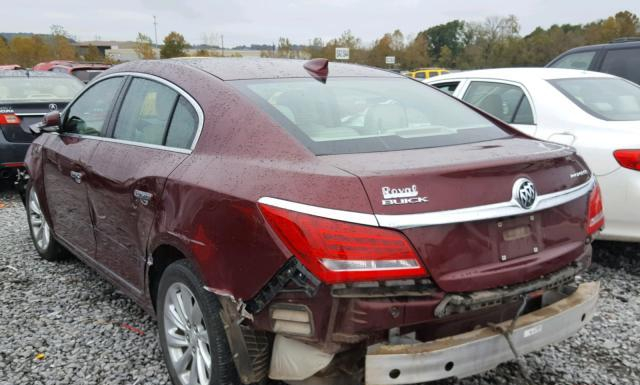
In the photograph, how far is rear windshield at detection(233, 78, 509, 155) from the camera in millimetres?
2525

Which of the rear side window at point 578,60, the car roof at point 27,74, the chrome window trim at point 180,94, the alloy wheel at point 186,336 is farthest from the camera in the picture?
the car roof at point 27,74

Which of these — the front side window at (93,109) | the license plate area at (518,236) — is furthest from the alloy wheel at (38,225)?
the license plate area at (518,236)

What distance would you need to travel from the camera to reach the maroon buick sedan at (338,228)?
79.6 inches

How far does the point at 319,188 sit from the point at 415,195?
0.34 metres

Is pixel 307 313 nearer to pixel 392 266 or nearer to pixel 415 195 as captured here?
pixel 392 266

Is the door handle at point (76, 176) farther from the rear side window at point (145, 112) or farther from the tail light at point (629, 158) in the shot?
the tail light at point (629, 158)

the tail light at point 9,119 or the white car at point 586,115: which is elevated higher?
the white car at point 586,115

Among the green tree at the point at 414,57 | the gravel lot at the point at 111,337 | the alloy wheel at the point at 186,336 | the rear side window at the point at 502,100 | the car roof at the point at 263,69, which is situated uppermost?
the car roof at the point at 263,69

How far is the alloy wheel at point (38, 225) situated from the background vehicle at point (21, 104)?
274cm

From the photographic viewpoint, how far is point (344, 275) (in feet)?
6.45

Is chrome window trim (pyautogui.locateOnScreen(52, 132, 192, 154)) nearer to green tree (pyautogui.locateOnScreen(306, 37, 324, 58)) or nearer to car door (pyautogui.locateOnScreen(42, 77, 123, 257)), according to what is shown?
car door (pyautogui.locateOnScreen(42, 77, 123, 257))

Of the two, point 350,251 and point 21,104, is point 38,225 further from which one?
point 350,251

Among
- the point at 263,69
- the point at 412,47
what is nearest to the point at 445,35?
the point at 412,47

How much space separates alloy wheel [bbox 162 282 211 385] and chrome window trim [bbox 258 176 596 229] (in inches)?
30.7
